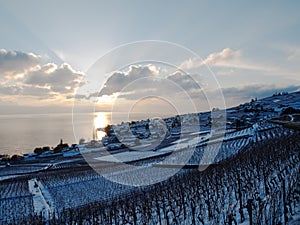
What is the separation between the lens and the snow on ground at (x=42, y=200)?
492 inches

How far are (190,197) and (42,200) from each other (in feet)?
34.1

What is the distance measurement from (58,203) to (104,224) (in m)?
6.99

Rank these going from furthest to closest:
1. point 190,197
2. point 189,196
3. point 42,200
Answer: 1. point 42,200
2. point 189,196
3. point 190,197

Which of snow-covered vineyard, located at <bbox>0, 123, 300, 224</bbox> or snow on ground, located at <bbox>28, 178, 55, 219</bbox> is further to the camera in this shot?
snow on ground, located at <bbox>28, 178, 55, 219</bbox>

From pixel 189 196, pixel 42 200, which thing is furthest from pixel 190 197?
pixel 42 200

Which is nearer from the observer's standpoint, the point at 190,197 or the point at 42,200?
the point at 190,197

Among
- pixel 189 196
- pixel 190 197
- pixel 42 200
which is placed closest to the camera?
pixel 190 197

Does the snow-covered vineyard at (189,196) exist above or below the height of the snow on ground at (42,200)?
above

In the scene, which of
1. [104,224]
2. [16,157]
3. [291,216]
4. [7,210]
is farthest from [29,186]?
[16,157]

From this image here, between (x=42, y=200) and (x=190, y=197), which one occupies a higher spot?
(x=190, y=197)

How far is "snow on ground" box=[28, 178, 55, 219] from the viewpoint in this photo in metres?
12.5

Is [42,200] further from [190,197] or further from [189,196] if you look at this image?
[190,197]

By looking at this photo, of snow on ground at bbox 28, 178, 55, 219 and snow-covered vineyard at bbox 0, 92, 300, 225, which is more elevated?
snow-covered vineyard at bbox 0, 92, 300, 225

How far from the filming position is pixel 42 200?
49.3 feet
